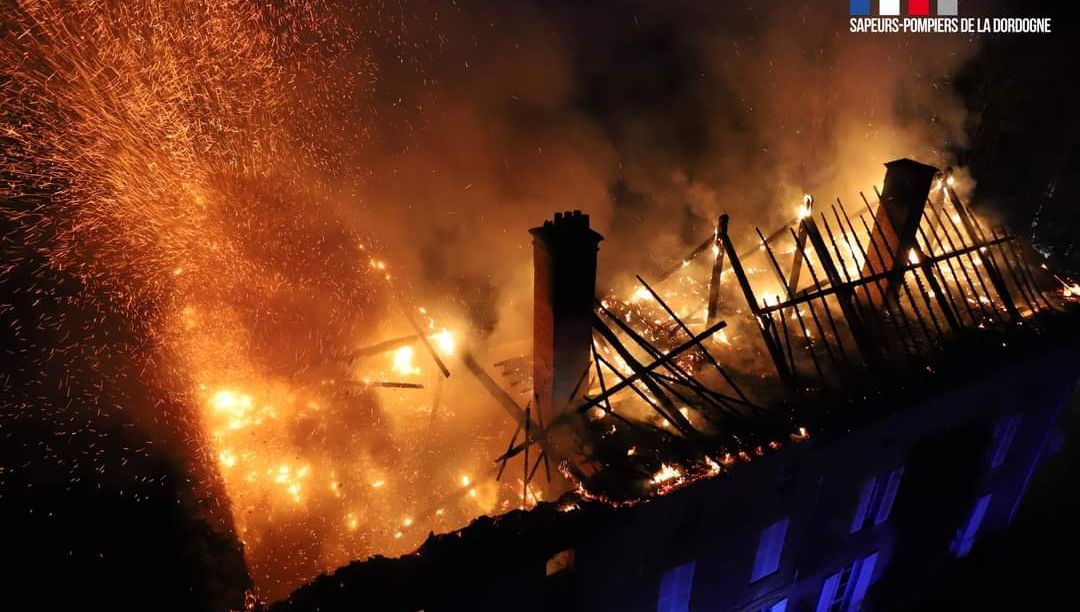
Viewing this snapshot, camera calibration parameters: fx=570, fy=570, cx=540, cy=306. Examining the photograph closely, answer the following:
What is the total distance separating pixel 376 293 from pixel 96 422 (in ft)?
21.3

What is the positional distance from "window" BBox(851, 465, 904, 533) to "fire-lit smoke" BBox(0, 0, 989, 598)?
621 centimetres

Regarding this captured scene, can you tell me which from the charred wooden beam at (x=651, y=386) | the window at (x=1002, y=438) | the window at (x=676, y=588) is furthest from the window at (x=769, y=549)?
the window at (x=1002, y=438)

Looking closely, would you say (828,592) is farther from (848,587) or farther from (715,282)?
(715,282)

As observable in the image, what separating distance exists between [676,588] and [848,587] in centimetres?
540

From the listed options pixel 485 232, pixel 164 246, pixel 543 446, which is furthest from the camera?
pixel 485 232

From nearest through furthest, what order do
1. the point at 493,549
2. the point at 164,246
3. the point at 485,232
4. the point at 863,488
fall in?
1. the point at 493,549
2. the point at 863,488
3. the point at 164,246
4. the point at 485,232

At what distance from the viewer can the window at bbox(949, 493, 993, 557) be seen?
42.7 ft

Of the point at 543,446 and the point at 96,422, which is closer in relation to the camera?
the point at 543,446

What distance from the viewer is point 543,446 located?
8266mm

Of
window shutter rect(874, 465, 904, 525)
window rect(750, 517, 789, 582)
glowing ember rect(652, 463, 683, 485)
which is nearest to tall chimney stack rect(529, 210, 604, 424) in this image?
glowing ember rect(652, 463, 683, 485)

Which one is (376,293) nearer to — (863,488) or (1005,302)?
(863,488)

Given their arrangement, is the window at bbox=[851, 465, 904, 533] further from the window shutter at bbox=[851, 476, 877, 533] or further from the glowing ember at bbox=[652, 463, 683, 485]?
the glowing ember at bbox=[652, 463, 683, 485]

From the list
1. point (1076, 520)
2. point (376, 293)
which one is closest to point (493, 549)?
point (376, 293)

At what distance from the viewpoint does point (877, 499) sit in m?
10.7
